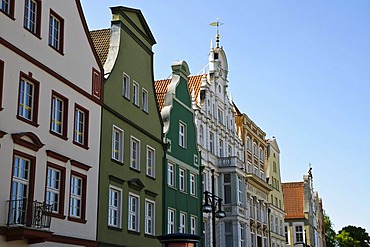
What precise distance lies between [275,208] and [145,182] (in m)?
31.9

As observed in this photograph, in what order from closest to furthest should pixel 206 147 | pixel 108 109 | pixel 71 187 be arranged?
1. pixel 71 187
2. pixel 108 109
3. pixel 206 147

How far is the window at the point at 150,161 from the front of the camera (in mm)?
32031

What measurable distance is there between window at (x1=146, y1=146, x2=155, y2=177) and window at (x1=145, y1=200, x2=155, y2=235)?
1.50 metres

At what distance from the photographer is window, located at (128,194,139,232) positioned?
2931 centimetres

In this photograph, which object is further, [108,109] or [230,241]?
[230,241]

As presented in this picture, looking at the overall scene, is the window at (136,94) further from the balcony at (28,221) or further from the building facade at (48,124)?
the balcony at (28,221)

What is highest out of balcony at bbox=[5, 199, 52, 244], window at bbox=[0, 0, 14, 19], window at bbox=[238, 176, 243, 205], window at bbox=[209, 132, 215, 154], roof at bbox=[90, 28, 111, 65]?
roof at bbox=[90, 28, 111, 65]

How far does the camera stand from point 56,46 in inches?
952

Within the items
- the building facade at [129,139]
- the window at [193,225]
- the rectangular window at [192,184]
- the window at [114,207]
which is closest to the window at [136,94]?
the building facade at [129,139]

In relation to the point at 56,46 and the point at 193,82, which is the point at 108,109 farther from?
the point at 193,82

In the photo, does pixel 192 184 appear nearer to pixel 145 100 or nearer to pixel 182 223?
pixel 182 223

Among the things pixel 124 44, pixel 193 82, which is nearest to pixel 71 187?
pixel 124 44

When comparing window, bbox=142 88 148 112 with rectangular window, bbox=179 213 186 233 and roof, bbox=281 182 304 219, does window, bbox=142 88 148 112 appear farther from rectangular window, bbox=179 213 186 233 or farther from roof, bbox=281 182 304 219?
roof, bbox=281 182 304 219

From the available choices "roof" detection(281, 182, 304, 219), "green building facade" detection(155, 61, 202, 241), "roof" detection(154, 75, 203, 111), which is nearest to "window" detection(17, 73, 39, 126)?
"green building facade" detection(155, 61, 202, 241)
